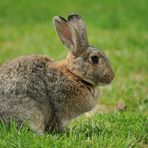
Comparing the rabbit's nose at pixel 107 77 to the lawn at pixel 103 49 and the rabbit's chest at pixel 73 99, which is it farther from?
the lawn at pixel 103 49

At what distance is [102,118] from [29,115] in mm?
1424

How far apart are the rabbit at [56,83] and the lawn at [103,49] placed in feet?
0.71

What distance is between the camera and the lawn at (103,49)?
7086 mm

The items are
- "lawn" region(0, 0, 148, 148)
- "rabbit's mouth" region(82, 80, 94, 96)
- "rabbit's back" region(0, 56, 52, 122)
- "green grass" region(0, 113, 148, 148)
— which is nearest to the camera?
"green grass" region(0, 113, 148, 148)

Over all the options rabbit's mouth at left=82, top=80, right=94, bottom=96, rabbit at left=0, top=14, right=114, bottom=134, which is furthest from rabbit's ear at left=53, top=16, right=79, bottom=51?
rabbit's mouth at left=82, top=80, right=94, bottom=96

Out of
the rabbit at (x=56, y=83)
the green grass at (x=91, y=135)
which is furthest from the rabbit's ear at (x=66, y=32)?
the green grass at (x=91, y=135)

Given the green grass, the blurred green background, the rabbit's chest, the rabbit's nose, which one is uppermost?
the rabbit's nose

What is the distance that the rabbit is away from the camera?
7.43 meters

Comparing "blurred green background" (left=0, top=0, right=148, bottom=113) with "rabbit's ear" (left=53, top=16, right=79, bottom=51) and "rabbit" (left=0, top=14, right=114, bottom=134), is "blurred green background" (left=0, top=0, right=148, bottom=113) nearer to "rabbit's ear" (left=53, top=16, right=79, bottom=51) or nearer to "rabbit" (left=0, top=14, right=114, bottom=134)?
"rabbit" (left=0, top=14, right=114, bottom=134)

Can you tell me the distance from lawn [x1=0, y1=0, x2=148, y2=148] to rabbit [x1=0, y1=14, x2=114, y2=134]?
0.71 feet

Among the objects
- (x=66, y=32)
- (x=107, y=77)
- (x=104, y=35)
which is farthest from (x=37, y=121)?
(x=104, y=35)

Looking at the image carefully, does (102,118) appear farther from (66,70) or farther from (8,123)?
(8,123)

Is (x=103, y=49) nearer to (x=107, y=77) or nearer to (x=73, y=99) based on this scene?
(x=107, y=77)

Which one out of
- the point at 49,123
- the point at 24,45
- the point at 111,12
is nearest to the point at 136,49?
the point at 24,45
